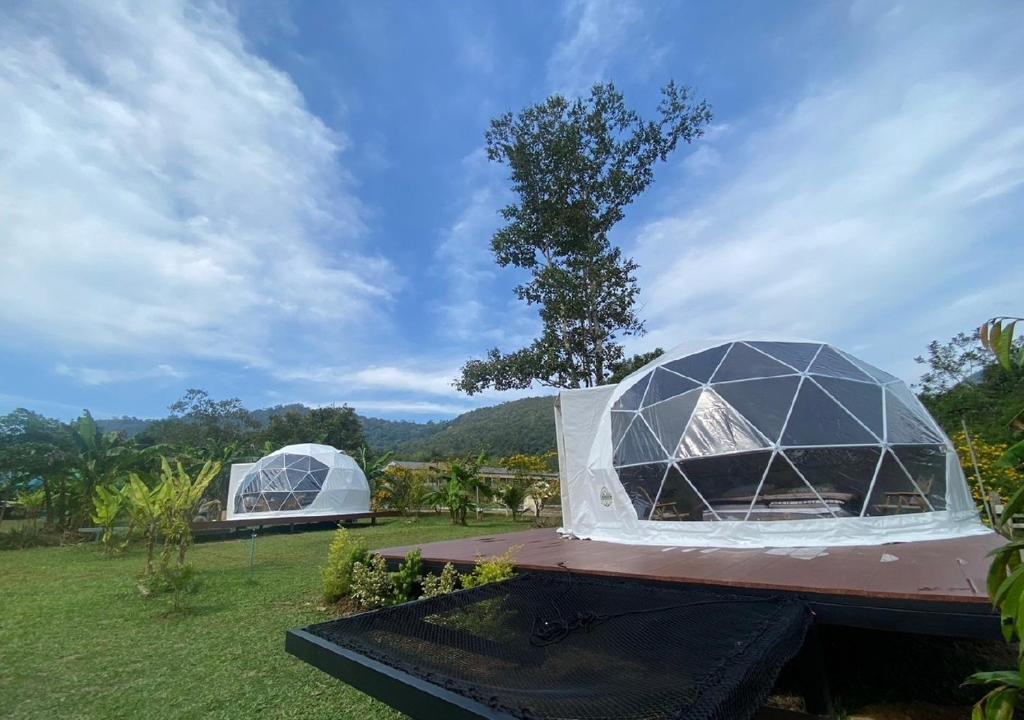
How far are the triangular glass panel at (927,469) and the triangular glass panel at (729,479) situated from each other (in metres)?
1.84

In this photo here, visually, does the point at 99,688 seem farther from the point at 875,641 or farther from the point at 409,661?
the point at 875,641

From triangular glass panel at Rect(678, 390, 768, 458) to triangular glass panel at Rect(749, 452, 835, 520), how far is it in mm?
376

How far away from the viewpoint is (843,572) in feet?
14.5

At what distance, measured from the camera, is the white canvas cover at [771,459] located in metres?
6.41

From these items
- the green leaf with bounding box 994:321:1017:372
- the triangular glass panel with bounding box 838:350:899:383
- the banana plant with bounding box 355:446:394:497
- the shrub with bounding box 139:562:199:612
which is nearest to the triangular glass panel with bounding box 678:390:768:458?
the triangular glass panel with bounding box 838:350:899:383

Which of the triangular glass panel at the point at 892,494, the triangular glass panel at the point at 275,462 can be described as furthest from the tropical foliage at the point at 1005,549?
the triangular glass panel at the point at 275,462

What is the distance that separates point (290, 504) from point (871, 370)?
19913mm

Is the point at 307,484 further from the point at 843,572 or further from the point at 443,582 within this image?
the point at 843,572

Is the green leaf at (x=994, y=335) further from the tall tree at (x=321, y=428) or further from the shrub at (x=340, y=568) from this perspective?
the tall tree at (x=321, y=428)

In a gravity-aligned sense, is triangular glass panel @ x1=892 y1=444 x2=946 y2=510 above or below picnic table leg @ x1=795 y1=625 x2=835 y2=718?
above

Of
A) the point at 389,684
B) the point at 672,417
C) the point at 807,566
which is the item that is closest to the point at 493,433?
the point at 672,417

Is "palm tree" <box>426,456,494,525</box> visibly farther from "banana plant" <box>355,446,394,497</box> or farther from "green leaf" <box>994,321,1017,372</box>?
"green leaf" <box>994,321,1017,372</box>

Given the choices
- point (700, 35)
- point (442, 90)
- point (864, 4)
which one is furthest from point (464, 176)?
point (864, 4)

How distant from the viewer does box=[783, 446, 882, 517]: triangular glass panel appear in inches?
252
